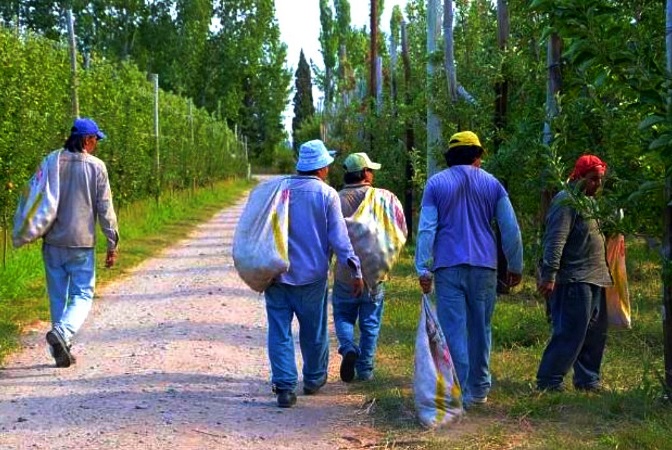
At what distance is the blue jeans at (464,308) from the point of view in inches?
232

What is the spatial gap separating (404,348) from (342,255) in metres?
1.95

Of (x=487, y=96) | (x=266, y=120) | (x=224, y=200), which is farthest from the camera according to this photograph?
(x=266, y=120)

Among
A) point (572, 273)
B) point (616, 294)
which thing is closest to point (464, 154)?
point (572, 273)

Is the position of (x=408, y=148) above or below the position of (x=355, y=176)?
above

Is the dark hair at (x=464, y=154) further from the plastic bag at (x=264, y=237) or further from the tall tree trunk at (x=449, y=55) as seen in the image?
the tall tree trunk at (x=449, y=55)

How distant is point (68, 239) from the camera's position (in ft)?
24.2

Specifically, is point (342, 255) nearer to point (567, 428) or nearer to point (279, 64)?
point (567, 428)

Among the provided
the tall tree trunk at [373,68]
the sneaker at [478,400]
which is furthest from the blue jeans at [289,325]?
the tall tree trunk at [373,68]

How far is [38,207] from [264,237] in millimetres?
2090

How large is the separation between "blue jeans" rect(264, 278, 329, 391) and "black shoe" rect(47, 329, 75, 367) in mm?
1772

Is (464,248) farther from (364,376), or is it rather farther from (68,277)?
(68,277)

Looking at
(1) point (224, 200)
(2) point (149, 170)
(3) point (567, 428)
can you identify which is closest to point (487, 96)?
(3) point (567, 428)

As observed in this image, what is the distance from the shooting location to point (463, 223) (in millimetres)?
5910

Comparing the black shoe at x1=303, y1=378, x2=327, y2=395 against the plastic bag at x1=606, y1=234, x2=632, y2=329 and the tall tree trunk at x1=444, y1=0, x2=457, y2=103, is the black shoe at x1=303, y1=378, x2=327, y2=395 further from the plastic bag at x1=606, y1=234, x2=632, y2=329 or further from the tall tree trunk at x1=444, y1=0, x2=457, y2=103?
the tall tree trunk at x1=444, y1=0, x2=457, y2=103
